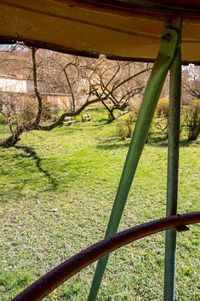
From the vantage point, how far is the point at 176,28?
2.22 ft

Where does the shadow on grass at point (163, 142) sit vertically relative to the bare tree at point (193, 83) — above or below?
below

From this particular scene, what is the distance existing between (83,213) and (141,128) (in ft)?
13.2

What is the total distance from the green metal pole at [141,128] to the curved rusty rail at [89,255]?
0.38 feet

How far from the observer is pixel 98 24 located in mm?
791

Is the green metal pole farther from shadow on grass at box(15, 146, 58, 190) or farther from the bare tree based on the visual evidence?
the bare tree

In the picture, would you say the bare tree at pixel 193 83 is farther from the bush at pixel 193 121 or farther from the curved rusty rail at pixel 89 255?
the curved rusty rail at pixel 89 255

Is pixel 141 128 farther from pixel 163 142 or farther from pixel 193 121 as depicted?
pixel 193 121

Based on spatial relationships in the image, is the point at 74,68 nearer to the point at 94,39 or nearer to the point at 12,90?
the point at 12,90

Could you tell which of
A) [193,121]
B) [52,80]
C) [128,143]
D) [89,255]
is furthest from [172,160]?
[52,80]

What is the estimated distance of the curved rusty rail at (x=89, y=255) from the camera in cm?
39

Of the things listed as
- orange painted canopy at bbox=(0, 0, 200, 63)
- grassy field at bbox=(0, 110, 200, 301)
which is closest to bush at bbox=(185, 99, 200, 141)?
grassy field at bbox=(0, 110, 200, 301)

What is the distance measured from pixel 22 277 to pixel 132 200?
89.2 inches

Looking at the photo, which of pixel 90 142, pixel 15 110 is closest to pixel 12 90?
pixel 15 110

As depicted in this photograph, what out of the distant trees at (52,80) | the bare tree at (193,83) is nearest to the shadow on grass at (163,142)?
the distant trees at (52,80)
